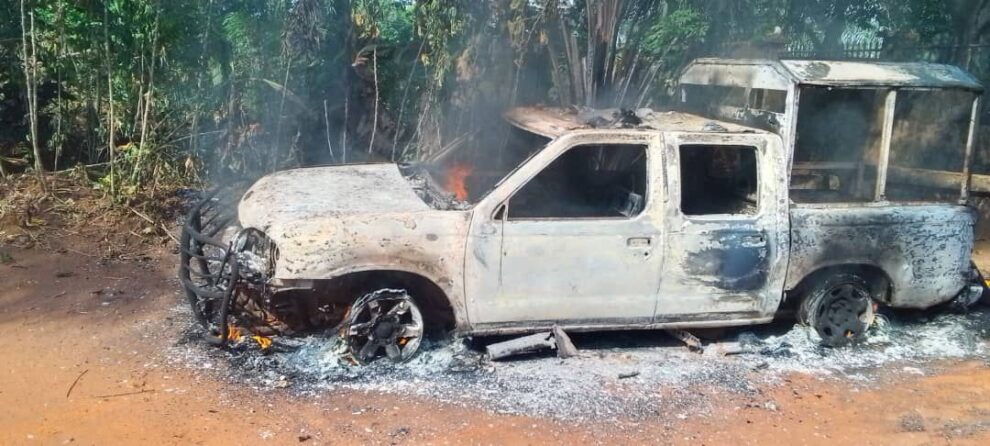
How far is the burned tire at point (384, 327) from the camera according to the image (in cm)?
442

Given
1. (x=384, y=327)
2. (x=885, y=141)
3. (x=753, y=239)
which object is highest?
(x=885, y=141)

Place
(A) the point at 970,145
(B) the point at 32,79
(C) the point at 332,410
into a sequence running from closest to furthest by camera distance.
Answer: (C) the point at 332,410 < (A) the point at 970,145 < (B) the point at 32,79

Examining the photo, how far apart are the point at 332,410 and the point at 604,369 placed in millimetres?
1700

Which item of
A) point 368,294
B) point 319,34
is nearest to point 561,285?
point 368,294

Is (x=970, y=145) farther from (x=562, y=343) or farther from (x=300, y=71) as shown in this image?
(x=300, y=71)

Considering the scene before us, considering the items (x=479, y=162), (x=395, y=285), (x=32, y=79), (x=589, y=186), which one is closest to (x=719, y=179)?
(x=589, y=186)

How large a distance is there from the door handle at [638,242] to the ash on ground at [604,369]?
0.81 meters

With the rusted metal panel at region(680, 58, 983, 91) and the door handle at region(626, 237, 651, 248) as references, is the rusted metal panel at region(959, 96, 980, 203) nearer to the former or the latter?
the rusted metal panel at region(680, 58, 983, 91)

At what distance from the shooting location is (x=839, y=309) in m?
5.18

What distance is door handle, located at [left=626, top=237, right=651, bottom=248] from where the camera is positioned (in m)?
4.45

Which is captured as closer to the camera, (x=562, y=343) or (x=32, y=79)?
(x=562, y=343)

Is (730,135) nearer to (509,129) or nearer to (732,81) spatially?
(732,81)

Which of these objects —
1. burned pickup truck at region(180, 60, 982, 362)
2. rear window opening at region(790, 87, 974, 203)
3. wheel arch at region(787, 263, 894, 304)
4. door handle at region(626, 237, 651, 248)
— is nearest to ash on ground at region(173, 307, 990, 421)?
Result: burned pickup truck at region(180, 60, 982, 362)

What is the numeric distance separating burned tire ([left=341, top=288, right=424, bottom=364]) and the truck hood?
20.7 inches
